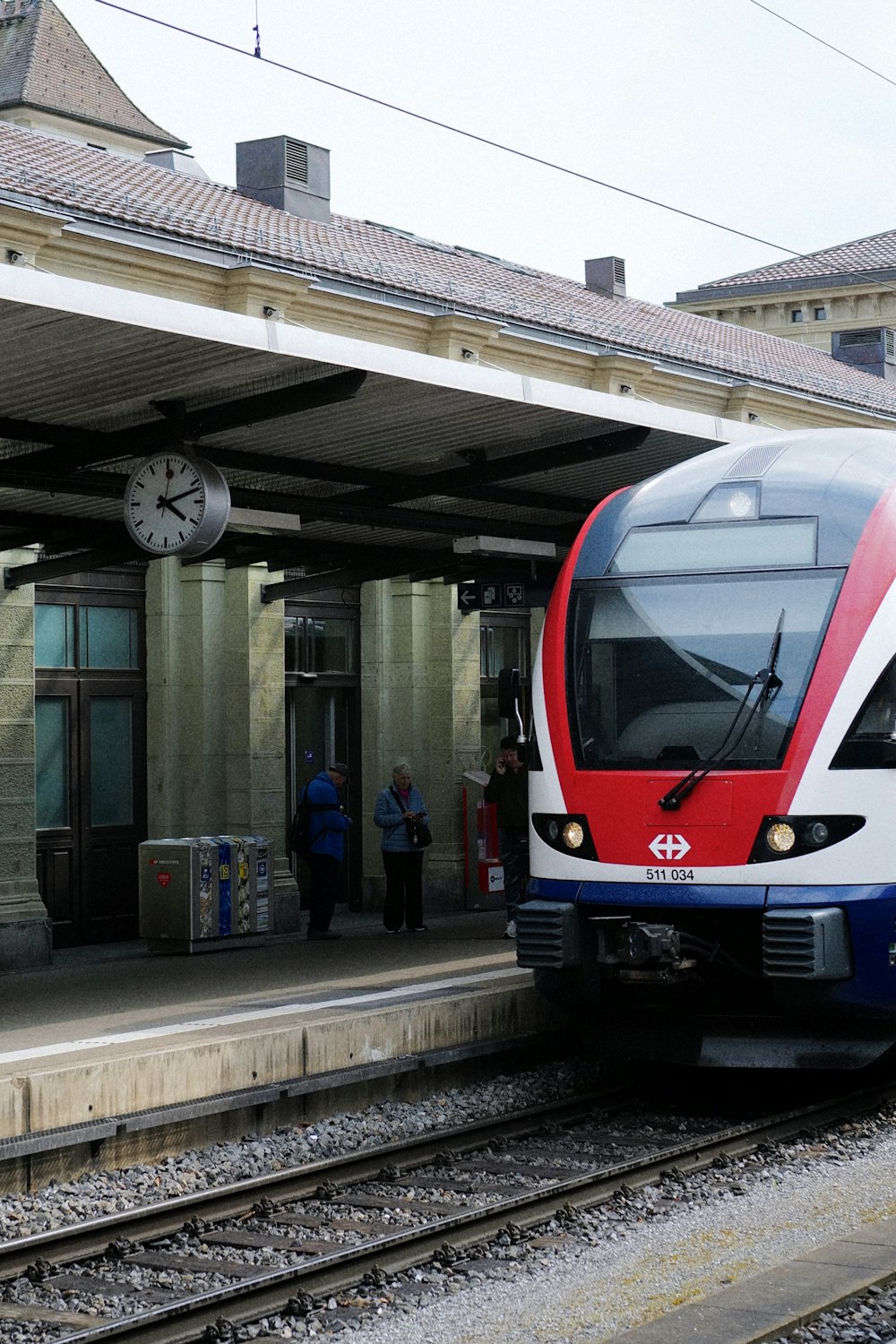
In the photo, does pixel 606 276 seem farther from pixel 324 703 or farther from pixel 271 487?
pixel 271 487

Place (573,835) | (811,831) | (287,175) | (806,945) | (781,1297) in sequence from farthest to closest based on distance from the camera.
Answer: (287,175), (573,835), (811,831), (806,945), (781,1297)

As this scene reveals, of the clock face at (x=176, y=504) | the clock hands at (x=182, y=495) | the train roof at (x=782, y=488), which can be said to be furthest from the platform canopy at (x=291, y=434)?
the train roof at (x=782, y=488)

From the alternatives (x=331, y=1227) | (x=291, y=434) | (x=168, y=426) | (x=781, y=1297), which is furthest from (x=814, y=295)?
(x=781, y=1297)

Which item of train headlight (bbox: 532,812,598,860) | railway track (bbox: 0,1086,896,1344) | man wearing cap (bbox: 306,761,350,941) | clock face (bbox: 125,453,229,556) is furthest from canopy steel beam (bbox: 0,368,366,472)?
man wearing cap (bbox: 306,761,350,941)

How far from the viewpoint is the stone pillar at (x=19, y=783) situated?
46.9 ft

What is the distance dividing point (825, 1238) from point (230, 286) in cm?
1154

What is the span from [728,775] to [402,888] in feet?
24.9

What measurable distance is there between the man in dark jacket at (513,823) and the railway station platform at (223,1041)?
2.65ft

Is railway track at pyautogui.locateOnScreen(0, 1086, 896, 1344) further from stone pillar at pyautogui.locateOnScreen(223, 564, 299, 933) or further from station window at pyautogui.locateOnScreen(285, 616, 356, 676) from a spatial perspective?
station window at pyautogui.locateOnScreen(285, 616, 356, 676)

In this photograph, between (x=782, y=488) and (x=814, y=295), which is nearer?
(x=782, y=488)

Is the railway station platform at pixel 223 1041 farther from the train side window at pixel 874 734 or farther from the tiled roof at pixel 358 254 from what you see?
the tiled roof at pixel 358 254

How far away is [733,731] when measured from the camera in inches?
349

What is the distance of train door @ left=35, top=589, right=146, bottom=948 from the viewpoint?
50.7 feet

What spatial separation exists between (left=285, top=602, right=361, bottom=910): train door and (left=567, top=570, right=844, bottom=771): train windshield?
28.1 ft
